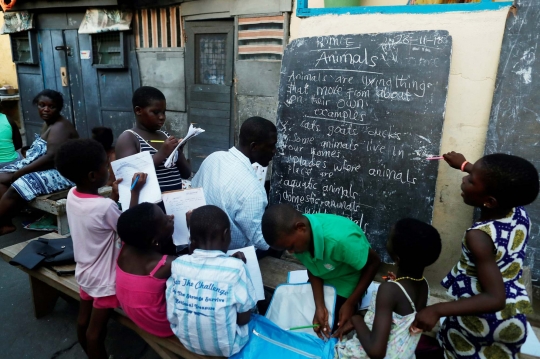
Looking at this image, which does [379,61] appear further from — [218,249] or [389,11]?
[218,249]

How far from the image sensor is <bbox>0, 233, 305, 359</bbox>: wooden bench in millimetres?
2238

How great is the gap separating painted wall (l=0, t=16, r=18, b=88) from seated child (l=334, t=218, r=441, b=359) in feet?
33.3

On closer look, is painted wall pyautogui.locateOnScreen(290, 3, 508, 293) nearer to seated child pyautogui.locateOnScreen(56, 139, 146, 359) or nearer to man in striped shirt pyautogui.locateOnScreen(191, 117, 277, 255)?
man in striped shirt pyautogui.locateOnScreen(191, 117, 277, 255)

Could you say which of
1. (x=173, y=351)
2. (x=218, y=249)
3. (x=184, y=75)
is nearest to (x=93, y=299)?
(x=173, y=351)

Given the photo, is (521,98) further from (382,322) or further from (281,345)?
(281,345)

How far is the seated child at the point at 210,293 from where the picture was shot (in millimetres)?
1842

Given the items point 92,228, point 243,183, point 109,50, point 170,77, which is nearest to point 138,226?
point 92,228

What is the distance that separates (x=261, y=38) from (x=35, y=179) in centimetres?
320

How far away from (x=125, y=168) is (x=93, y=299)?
0.86m

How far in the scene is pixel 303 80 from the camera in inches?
128

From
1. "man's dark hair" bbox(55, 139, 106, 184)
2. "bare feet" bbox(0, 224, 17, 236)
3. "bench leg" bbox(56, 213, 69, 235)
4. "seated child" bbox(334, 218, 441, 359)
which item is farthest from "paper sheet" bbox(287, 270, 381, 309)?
"bare feet" bbox(0, 224, 17, 236)

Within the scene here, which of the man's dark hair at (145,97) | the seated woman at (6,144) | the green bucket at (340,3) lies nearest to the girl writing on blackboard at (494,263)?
the man's dark hair at (145,97)

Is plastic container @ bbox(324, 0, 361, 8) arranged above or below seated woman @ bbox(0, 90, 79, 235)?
above

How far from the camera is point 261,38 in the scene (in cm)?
469
